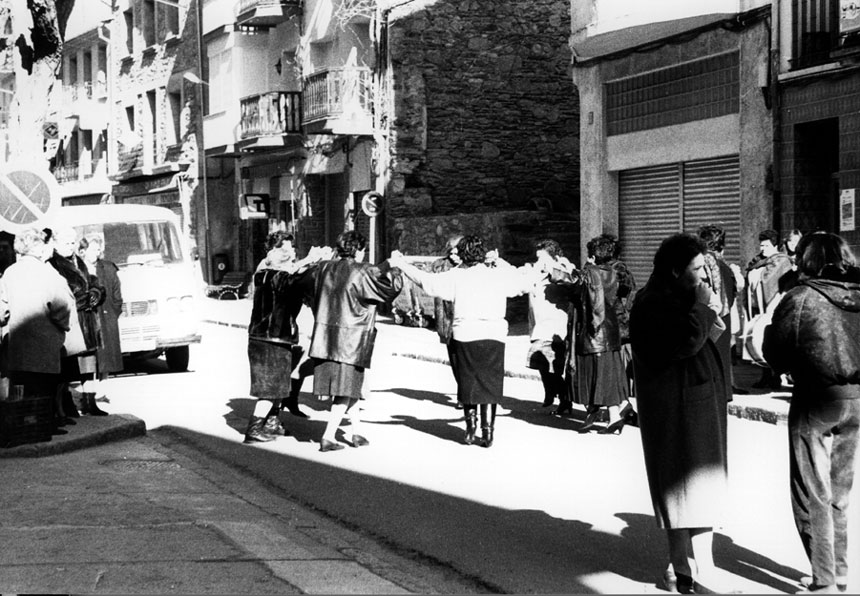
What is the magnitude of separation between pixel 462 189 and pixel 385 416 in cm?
2008

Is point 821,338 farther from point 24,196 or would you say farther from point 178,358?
point 178,358

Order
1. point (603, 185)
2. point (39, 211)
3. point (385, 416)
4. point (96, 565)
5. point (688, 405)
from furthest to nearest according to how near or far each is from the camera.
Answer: point (603, 185) → point (385, 416) → point (39, 211) → point (96, 565) → point (688, 405)

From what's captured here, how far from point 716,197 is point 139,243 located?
8603mm

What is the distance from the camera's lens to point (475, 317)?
36.4ft

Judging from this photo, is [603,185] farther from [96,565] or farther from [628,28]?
[96,565]

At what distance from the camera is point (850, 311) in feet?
20.0

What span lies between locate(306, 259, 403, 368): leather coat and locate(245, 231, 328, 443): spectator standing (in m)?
0.53

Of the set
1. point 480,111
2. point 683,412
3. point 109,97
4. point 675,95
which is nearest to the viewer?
point 683,412

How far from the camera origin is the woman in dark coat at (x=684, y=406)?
5.90 meters

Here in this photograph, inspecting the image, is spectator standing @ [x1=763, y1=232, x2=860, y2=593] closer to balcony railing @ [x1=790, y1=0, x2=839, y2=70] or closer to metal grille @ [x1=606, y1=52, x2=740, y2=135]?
balcony railing @ [x1=790, y1=0, x2=839, y2=70]

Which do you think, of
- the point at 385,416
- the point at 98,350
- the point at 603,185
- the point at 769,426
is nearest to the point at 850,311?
the point at 769,426

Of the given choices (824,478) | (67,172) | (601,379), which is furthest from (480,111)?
(67,172)

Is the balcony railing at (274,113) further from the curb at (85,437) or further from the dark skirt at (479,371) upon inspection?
the dark skirt at (479,371)

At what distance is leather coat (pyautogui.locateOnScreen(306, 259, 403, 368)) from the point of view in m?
10.9
